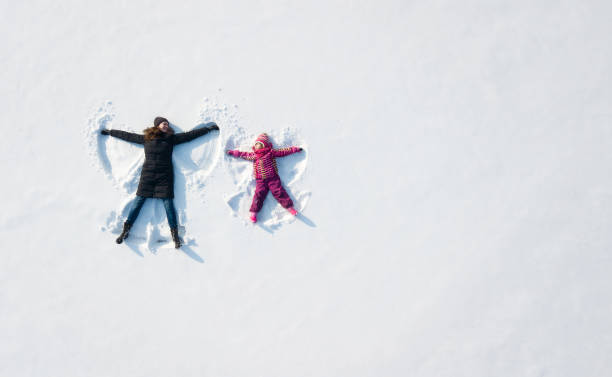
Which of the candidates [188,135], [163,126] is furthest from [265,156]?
[163,126]

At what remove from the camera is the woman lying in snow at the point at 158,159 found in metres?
3.16

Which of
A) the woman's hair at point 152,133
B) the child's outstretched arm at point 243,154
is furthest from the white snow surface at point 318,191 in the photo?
the woman's hair at point 152,133

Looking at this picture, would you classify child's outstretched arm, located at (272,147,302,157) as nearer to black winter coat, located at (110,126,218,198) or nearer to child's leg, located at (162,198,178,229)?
black winter coat, located at (110,126,218,198)

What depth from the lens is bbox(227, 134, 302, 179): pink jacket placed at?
10.5ft

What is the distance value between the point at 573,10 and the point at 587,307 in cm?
283

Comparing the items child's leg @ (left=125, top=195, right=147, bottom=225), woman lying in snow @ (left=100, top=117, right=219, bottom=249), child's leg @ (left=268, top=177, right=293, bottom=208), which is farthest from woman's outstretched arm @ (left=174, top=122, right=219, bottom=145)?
A: child's leg @ (left=268, top=177, right=293, bottom=208)

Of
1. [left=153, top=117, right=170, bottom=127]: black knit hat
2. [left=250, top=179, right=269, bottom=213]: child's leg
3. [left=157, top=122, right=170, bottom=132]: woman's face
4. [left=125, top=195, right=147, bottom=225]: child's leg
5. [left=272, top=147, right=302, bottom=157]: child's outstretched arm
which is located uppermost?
[left=272, top=147, right=302, bottom=157]: child's outstretched arm

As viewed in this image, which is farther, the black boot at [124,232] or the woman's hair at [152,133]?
the black boot at [124,232]

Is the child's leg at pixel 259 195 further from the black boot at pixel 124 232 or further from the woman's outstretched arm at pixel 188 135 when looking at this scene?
the black boot at pixel 124 232

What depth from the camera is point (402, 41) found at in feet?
10.6

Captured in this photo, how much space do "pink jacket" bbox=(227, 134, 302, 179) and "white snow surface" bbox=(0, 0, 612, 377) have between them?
10cm

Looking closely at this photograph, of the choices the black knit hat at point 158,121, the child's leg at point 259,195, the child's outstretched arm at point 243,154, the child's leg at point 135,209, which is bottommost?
the child's leg at point 135,209

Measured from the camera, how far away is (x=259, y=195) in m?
3.25

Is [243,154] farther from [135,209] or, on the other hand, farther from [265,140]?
[135,209]
